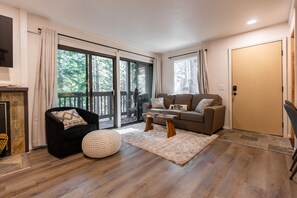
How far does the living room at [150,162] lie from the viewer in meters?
1.55

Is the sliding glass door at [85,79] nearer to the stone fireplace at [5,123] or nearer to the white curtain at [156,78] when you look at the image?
the stone fireplace at [5,123]

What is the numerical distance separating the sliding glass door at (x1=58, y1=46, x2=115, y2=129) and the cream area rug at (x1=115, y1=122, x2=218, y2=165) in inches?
46.7

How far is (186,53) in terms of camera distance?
15.3 feet

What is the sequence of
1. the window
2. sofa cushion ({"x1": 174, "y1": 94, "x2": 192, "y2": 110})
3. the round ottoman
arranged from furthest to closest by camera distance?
the window < sofa cushion ({"x1": 174, "y1": 94, "x2": 192, "y2": 110}) < the round ottoman

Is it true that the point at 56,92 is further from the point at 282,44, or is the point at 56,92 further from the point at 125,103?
the point at 282,44

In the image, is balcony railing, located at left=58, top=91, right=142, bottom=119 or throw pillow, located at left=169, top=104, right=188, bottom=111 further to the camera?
throw pillow, located at left=169, top=104, right=188, bottom=111

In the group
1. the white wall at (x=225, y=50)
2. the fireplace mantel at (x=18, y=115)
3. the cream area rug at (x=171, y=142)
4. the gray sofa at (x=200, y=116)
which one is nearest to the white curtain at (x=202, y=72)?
the white wall at (x=225, y=50)

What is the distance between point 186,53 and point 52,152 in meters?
4.20

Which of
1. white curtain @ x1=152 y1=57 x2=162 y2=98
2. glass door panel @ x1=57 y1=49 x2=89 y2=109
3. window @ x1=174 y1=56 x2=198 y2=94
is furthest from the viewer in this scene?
white curtain @ x1=152 y1=57 x2=162 y2=98

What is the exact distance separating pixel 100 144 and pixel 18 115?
4.87 feet

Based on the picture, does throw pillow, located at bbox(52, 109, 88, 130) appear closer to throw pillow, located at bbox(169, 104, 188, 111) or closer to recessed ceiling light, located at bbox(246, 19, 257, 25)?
throw pillow, located at bbox(169, 104, 188, 111)

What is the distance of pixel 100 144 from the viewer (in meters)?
2.20

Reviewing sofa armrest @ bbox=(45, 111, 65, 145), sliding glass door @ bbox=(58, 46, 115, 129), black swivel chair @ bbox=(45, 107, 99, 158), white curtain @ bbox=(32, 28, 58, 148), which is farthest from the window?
sofa armrest @ bbox=(45, 111, 65, 145)

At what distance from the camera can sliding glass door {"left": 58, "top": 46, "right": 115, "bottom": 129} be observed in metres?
3.20
